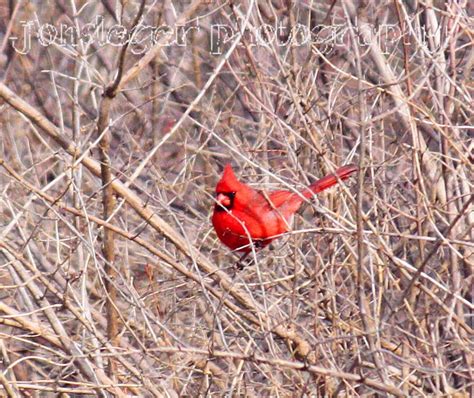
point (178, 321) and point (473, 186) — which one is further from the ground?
point (473, 186)

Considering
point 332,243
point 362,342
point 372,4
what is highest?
point 372,4

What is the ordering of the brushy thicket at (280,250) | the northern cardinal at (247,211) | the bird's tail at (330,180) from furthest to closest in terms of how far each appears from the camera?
1. the northern cardinal at (247,211)
2. the bird's tail at (330,180)
3. the brushy thicket at (280,250)

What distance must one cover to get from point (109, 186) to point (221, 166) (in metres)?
1.83

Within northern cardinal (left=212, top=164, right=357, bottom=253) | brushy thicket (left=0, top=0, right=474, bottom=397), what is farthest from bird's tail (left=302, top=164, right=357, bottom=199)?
northern cardinal (left=212, top=164, right=357, bottom=253)

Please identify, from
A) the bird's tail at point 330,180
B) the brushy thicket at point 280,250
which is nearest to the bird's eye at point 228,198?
the brushy thicket at point 280,250

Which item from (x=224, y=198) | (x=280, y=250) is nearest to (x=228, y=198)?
(x=224, y=198)

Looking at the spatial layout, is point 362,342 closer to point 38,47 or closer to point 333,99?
point 333,99

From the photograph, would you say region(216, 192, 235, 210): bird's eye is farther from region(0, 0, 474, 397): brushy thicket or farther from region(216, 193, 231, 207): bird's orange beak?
region(0, 0, 474, 397): brushy thicket

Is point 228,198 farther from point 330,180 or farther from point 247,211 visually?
point 330,180

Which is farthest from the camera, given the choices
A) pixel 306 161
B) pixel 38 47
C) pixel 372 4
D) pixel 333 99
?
pixel 38 47

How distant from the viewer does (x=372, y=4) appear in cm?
507

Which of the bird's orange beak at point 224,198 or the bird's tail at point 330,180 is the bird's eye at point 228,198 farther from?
the bird's tail at point 330,180

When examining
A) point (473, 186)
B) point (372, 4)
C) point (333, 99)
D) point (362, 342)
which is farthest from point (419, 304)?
point (372, 4)

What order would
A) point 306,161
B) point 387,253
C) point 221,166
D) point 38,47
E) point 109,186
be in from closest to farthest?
point 387,253 → point 109,186 → point 306,161 → point 221,166 → point 38,47
